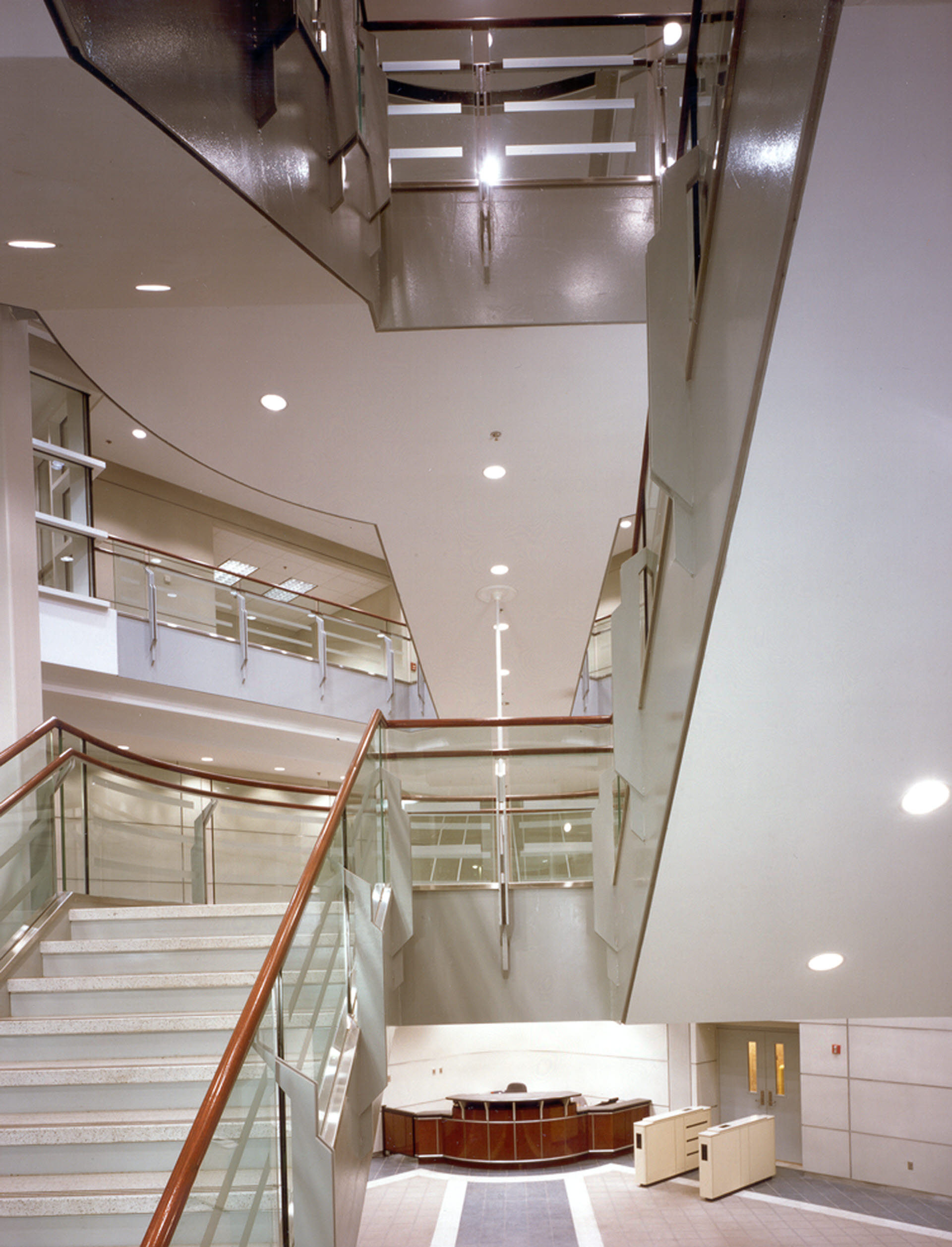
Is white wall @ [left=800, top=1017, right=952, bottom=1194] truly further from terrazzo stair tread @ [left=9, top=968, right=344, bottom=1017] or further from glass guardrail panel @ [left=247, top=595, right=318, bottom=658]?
terrazzo stair tread @ [left=9, top=968, right=344, bottom=1017]

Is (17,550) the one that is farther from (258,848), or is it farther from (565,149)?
(565,149)

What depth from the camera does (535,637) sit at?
11.8 meters

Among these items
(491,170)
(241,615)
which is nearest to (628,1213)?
(241,615)

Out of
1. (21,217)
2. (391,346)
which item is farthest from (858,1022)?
(21,217)

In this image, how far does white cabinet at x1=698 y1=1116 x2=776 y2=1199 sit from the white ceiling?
247 inches

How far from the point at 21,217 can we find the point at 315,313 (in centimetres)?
189

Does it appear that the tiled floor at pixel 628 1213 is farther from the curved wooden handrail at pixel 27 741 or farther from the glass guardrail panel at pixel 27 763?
the curved wooden handrail at pixel 27 741

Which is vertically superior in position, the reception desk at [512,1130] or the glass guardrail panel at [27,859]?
the glass guardrail panel at [27,859]

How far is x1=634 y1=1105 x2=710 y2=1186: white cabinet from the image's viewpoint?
1281 cm

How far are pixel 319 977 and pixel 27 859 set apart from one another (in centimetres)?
223

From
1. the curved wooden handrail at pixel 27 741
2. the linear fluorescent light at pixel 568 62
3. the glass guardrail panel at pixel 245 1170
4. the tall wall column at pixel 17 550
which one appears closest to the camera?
the glass guardrail panel at pixel 245 1170

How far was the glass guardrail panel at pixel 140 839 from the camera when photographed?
6.34m

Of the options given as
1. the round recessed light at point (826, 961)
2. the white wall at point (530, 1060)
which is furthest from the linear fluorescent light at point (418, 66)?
the white wall at point (530, 1060)

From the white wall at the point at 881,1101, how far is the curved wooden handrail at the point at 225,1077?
33.3ft
